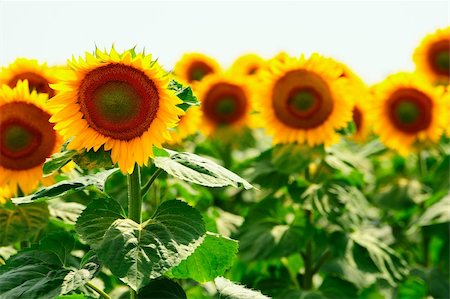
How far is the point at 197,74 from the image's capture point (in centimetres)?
555

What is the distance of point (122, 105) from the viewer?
1956 millimetres

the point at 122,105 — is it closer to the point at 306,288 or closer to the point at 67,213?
the point at 67,213

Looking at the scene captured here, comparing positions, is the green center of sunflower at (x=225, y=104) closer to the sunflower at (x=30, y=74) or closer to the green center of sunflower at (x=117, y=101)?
the sunflower at (x=30, y=74)

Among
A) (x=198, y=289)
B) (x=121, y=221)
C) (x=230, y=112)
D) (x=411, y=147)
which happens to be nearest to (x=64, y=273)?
(x=121, y=221)

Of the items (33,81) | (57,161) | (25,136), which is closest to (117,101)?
(57,161)

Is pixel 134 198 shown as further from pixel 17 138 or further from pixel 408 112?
pixel 408 112

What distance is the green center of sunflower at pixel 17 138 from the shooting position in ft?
8.49

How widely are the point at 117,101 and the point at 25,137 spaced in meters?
0.75

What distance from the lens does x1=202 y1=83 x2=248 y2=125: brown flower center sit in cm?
475

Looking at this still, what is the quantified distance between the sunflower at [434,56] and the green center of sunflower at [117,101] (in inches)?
130

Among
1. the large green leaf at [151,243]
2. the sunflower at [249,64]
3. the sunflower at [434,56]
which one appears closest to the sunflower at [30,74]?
the large green leaf at [151,243]

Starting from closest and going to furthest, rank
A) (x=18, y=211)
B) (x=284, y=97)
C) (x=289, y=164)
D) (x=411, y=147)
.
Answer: (x=18, y=211) < (x=289, y=164) < (x=284, y=97) < (x=411, y=147)

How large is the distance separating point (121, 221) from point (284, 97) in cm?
186

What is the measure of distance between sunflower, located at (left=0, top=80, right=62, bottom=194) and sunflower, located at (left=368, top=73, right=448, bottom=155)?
2.13 meters
